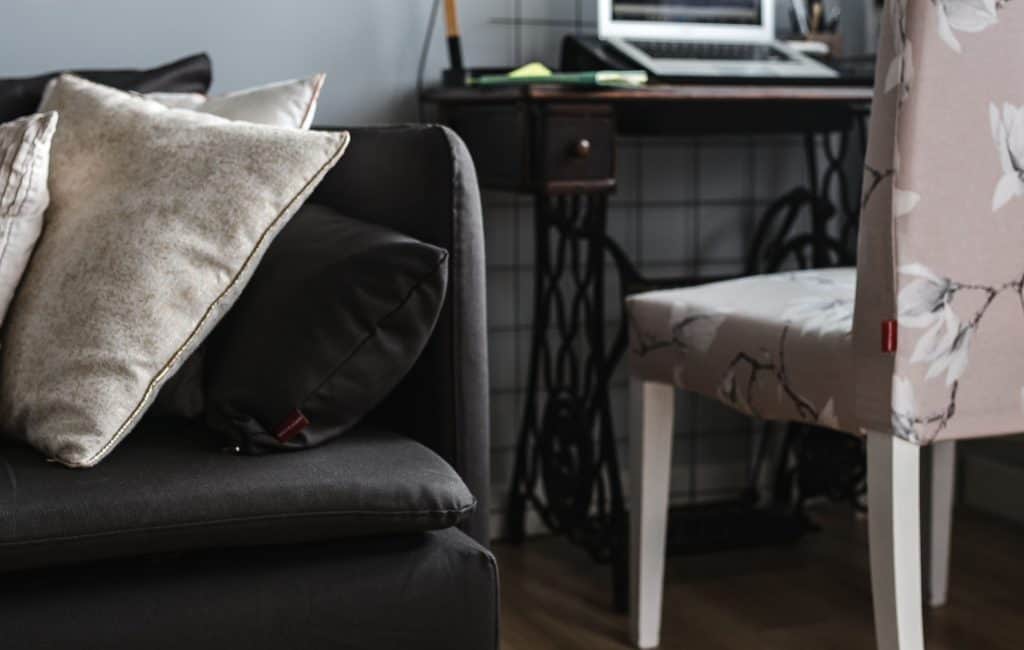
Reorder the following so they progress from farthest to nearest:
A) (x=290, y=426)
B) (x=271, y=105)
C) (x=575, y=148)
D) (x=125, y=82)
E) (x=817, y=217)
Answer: (x=817, y=217)
(x=575, y=148)
(x=125, y=82)
(x=271, y=105)
(x=290, y=426)

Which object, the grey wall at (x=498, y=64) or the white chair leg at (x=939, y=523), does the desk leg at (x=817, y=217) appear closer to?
the grey wall at (x=498, y=64)

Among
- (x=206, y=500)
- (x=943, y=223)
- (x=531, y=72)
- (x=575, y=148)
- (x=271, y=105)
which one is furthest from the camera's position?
(x=531, y=72)

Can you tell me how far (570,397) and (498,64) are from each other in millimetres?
605

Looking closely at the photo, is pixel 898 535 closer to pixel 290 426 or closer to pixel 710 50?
pixel 290 426

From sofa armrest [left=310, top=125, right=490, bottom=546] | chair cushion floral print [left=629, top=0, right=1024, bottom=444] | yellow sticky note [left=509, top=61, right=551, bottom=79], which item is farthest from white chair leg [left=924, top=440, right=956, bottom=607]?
sofa armrest [left=310, top=125, right=490, bottom=546]

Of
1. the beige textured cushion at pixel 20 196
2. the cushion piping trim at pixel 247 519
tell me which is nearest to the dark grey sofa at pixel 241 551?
the cushion piping trim at pixel 247 519

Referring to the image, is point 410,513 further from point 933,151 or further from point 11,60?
point 11,60

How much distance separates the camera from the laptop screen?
232 centimetres

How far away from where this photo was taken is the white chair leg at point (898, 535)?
1.59m

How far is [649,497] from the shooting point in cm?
203

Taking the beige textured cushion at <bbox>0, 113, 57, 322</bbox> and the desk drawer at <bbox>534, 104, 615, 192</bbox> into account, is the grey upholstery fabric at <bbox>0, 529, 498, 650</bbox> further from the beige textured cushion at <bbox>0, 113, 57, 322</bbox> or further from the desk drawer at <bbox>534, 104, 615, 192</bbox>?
the desk drawer at <bbox>534, 104, 615, 192</bbox>

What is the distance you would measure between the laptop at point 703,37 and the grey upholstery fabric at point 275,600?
1.06 metres

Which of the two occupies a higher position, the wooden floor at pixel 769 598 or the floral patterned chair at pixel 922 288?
the floral patterned chair at pixel 922 288

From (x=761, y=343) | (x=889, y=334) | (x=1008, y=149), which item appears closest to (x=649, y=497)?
(x=761, y=343)
